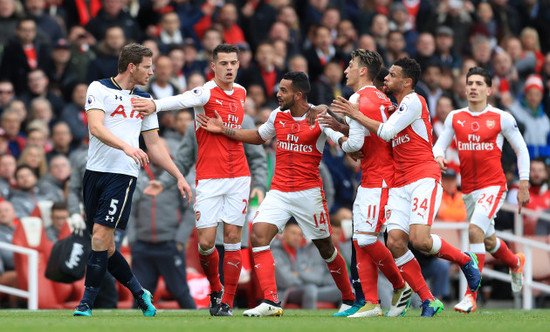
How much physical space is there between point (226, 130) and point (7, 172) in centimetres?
537

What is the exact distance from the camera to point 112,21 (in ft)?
60.8

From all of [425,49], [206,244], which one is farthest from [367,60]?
[425,49]

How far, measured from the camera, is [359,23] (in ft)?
70.8

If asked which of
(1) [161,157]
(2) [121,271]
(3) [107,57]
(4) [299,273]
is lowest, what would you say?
(4) [299,273]

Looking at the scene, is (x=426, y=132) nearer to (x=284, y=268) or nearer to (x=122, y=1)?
(x=284, y=268)

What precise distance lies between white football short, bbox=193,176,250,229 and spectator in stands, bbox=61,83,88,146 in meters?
5.64

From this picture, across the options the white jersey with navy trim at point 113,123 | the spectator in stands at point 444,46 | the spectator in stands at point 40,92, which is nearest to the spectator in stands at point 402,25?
the spectator in stands at point 444,46

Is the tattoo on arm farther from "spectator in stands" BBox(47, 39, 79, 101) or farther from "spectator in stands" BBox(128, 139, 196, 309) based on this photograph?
"spectator in stands" BBox(47, 39, 79, 101)

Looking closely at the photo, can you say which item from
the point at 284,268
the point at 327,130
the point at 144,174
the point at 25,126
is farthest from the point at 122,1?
the point at 327,130

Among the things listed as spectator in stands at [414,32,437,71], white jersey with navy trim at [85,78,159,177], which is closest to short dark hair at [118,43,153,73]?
white jersey with navy trim at [85,78,159,177]

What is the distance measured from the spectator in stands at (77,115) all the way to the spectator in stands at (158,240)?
7.74 feet

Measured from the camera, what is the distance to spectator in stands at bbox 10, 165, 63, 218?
15375 mm

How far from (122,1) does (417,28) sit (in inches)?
264

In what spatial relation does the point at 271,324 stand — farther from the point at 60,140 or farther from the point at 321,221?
the point at 60,140
